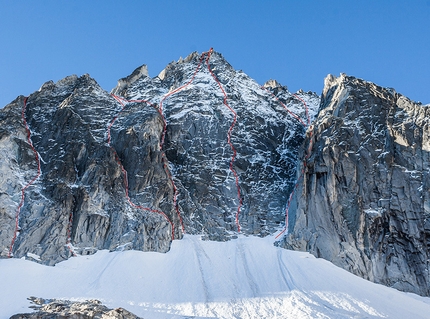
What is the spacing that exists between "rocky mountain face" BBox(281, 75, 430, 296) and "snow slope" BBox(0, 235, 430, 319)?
245 centimetres

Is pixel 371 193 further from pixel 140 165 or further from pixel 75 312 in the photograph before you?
pixel 75 312

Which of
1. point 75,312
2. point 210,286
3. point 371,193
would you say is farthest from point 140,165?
point 371,193

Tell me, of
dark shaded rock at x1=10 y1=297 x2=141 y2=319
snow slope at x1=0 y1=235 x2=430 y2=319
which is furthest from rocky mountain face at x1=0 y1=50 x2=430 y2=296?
dark shaded rock at x1=10 y1=297 x2=141 y2=319

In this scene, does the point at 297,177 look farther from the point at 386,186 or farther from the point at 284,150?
the point at 386,186

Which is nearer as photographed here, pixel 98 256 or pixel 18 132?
pixel 98 256

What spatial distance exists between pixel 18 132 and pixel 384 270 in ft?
150

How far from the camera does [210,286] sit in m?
39.6

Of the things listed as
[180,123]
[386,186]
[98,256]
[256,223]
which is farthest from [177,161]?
[386,186]

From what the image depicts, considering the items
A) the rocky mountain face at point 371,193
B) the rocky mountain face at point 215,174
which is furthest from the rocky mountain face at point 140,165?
the rocky mountain face at point 371,193

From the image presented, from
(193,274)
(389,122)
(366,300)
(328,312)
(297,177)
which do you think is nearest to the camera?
(328,312)

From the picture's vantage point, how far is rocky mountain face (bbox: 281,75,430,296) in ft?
142

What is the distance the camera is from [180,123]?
59812 mm

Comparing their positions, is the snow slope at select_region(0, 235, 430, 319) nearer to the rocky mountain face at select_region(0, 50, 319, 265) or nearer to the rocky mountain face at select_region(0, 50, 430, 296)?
the rocky mountain face at select_region(0, 50, 430, 296)

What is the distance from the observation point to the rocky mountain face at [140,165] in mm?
45688
